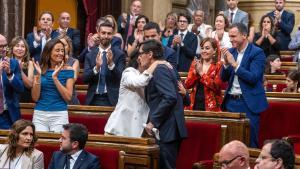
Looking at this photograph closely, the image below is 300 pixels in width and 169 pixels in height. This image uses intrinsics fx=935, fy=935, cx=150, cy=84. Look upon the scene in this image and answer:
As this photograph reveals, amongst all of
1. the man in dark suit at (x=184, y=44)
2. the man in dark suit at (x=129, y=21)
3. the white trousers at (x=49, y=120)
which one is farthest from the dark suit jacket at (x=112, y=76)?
the man in dark suit at (x=129, y=21)

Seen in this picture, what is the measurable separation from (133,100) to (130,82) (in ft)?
0.54

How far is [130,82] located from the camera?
7438 millimetres

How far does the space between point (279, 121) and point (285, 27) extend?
4282mm

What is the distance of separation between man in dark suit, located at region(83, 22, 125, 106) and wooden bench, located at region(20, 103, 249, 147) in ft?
1.11

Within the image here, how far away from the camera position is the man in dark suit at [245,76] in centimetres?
836

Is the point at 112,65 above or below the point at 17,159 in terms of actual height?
above

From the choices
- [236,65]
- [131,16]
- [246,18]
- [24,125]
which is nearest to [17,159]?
[24,125]

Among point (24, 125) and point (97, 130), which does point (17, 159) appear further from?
point (97, 130)

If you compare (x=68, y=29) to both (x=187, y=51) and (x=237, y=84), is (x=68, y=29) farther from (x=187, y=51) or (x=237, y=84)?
(x=237, y=84)

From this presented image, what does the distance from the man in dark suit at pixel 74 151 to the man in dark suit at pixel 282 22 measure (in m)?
6.76

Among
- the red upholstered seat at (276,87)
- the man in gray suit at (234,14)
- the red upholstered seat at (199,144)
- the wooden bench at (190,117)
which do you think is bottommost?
the red upholstered seat at (199,144)

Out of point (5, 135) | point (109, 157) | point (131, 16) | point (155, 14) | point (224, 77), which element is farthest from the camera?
point (155, 14)

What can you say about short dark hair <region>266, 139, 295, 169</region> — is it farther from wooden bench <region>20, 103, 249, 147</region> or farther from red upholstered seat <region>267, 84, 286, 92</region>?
red upholstered seat <region>267, 84, 286, 92</region>

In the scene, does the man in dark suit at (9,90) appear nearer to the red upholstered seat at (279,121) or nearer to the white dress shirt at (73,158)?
the white dress shirt at (73,158)
